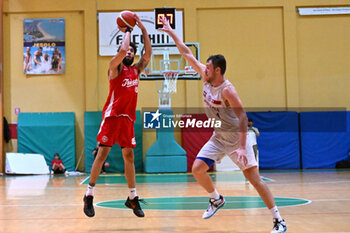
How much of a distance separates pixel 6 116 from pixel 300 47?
1181 centimetres

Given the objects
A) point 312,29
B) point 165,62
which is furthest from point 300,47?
point 165,62

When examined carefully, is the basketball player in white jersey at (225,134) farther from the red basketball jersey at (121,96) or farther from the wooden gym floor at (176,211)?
the red basketball jersey at (121,96)

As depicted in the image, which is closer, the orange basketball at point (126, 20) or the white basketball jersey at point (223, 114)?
the white basketball jersey at point (223, 114)

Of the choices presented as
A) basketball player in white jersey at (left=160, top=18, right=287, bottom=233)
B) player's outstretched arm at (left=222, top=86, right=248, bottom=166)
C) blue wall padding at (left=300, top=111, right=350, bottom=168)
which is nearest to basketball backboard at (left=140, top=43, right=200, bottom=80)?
blue wall padding at (left=300, top=111, right=350, bottom=168)

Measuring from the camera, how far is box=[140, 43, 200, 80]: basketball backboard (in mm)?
14109

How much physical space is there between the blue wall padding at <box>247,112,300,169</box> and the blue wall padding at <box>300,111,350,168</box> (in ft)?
1.20

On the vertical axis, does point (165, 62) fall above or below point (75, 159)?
above

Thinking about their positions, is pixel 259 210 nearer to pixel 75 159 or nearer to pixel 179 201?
pixel 179 201

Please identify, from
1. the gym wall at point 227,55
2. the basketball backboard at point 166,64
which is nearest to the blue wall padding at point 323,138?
the gym wall at point 227,55

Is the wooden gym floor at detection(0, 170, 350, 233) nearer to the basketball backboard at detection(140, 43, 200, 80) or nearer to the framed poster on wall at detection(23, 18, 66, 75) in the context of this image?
the basketball backboard at detection(140, 43, 200, 80)

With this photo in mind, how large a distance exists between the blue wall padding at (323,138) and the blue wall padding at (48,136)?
8825mm

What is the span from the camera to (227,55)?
16.9 m

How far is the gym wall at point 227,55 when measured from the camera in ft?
54.9

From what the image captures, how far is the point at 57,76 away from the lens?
16.8 meters
